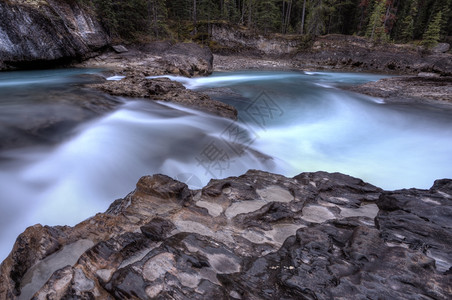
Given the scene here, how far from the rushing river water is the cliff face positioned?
5749 mm

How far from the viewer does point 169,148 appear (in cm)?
500

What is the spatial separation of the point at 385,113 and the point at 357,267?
8.22 meters

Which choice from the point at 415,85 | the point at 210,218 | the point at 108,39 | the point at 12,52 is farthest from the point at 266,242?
the point at 108,39

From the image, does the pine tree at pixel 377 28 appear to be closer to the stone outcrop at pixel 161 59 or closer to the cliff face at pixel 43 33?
the stone outcrop at pixel 161 59

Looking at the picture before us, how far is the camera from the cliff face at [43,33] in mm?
12094

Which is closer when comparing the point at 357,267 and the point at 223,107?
the point at 357,267

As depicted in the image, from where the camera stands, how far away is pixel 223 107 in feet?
23.5

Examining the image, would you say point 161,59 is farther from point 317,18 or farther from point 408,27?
point 408,27

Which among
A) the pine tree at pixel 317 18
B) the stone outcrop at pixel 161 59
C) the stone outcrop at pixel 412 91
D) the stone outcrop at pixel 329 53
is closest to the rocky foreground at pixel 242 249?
the stone outcrop at pixel 412 91

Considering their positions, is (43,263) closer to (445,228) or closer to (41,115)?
(445,228)

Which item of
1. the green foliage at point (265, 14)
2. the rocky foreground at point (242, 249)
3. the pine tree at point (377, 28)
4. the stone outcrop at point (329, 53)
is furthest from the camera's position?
the green foliage at point (265, 14)

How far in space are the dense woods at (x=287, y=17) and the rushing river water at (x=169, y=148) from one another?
16175 mm

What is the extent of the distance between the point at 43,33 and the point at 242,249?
56.4ft

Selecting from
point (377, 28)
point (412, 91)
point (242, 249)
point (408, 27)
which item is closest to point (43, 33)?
point (242, 249)
